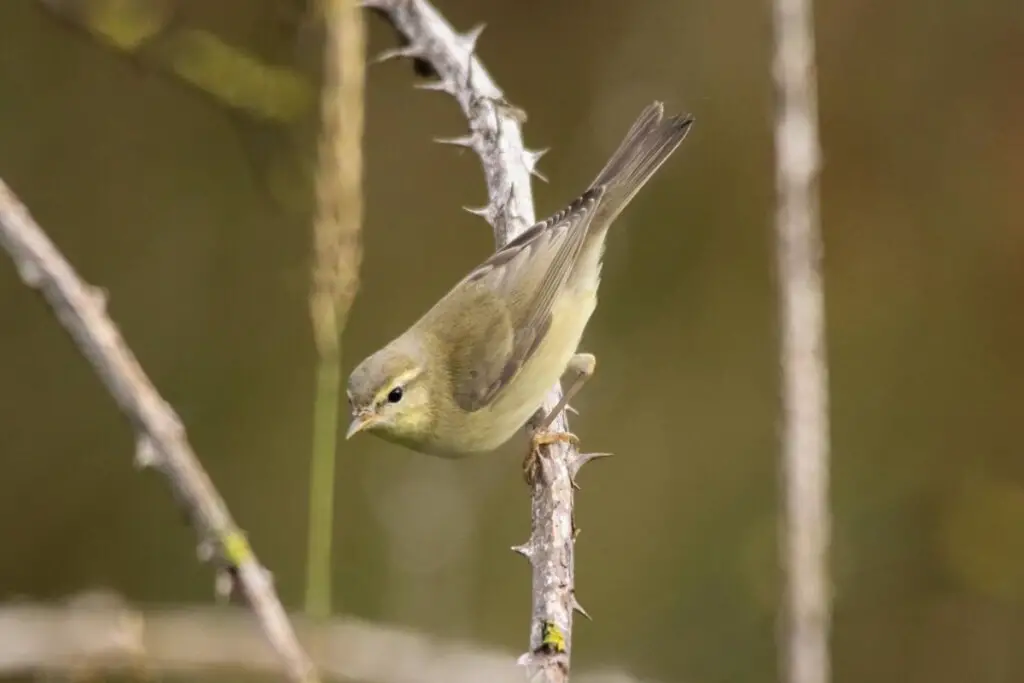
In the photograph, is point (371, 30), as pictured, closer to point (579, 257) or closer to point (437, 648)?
point (579, 257)

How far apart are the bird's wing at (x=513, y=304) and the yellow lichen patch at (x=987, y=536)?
9.50ft

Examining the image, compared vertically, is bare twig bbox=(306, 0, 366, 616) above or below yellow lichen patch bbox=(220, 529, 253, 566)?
above

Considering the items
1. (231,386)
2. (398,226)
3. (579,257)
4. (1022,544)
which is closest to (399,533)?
(231,386)

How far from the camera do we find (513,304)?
3189mm

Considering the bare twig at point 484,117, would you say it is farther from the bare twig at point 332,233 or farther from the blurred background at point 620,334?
the blurred background at point 620,334

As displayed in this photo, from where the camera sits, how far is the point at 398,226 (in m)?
5.28

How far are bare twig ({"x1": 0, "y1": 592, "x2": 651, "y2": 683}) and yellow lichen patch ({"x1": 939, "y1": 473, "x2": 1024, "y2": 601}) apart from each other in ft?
13.1

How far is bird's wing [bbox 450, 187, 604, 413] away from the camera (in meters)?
3.08

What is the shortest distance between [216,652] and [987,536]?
4447 millimetres

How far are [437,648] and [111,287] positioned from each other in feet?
13.0

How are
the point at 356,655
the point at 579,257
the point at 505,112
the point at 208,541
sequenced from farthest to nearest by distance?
the point at 579,257 < the point at 505,112 < the point at 356,655 < the point at 208,541

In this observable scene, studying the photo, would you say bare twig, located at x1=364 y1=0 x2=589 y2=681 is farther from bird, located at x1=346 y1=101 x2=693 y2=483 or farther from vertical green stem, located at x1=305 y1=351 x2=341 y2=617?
vertical green stem, located at x1=305 y1=351 x2=341 y2=617

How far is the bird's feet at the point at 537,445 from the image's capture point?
8.76ft

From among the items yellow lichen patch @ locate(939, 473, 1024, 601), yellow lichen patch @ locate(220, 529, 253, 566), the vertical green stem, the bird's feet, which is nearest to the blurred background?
yellow lichen patch @ locate(939, 473, 1024, 601)
